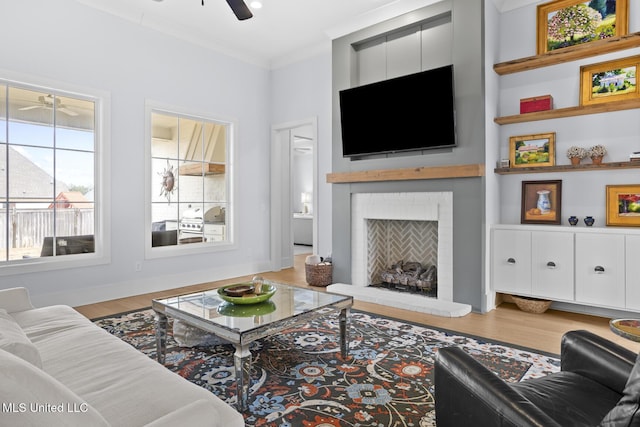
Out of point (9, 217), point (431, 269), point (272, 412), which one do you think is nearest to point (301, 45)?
point (431, 269)

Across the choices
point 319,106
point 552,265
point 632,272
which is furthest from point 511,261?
point 319,106

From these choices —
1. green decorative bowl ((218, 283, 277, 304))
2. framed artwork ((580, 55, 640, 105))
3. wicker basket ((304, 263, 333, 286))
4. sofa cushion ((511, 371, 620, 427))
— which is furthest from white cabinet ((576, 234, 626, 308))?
green decorative bowl ((218, 283, 277, 304))

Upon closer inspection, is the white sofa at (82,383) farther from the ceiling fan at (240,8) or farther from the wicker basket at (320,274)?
the wicker basket at (320,274)

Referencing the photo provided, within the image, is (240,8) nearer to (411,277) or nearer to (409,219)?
(409,219)

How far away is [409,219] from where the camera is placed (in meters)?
4.16

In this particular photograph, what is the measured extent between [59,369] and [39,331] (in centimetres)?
52

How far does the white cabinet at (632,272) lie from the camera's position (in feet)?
10.1

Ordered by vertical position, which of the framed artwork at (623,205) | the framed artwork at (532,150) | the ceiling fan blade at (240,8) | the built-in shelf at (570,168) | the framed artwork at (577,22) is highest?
the framed artwork at (577,22)

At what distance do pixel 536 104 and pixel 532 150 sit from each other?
44 cm

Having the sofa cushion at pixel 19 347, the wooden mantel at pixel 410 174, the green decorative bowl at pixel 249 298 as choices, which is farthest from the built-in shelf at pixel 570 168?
the sofa cushion at pixel 19 347

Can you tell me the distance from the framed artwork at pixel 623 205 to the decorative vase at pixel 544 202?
0.47 m

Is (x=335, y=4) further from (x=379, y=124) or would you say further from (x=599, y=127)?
(x=599, y=127)

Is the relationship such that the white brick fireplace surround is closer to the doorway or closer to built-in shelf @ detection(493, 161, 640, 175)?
built-in shelf @ detection(493, 161, 640, 175)

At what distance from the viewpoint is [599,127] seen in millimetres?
3475
